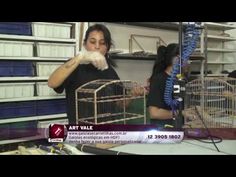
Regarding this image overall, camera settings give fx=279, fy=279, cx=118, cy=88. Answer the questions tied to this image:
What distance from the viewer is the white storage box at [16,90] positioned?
67.6 inches

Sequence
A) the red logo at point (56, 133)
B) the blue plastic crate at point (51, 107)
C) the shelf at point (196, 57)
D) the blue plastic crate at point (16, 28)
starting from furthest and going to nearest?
the blue plastic crate at point (51, 107) → the blue plastic crate at point (16, 28) → the shelf at point (196, 57) → the red logo at point (56, 133)

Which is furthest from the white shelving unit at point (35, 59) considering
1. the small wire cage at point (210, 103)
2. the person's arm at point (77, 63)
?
the small wire cage at point (210, 103)

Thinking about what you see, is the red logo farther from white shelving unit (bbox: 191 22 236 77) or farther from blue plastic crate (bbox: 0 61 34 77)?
white shelving unit (bbox: 191 22 236 77)

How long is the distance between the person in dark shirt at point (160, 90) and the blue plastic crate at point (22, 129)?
0.77 m

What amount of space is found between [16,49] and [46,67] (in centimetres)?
23

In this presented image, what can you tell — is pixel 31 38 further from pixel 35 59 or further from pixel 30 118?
pixel 30 118

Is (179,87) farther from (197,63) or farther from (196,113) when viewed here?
(197,63)

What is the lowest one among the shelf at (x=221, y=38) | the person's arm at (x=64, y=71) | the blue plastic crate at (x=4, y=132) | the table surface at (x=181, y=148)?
the blue plastic crate at (x=4, y=132)

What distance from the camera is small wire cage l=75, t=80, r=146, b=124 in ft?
3.52

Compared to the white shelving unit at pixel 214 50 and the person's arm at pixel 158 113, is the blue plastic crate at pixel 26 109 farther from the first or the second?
the white shelving unit at pixel 214 50

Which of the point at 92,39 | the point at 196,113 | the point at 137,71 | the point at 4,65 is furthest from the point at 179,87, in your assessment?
the point at 4,65

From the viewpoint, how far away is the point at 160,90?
1.39 m

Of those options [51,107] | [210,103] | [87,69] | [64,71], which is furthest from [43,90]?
[210,103]
